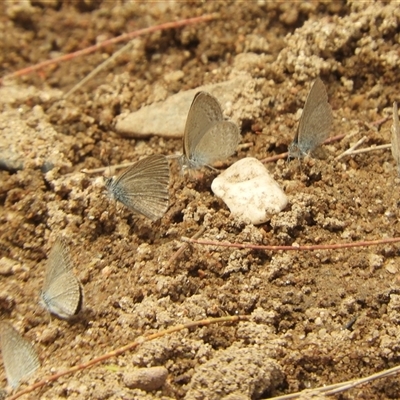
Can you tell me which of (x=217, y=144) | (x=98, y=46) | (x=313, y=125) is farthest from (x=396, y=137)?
(x=98, y=46)

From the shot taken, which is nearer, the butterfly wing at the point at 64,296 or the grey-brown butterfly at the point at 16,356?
the grey-brown butterfly at the point at 16,356

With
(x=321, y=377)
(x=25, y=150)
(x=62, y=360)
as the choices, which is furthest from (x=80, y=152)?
(x=321, y=377)

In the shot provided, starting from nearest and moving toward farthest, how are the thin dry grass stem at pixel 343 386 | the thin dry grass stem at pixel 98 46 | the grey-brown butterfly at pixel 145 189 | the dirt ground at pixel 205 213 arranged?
→ the thin dry grass stem at pixel 343 386
the dirt ground at pixel 205 213
the grey-brown butterfly at pixel 145 189
the thin dry grass stem at pixel 98 46

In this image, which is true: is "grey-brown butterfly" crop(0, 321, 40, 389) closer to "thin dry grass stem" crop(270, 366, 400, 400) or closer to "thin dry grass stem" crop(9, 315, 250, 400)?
"thin dry grass stem" crop(9, 315, 250, 400)

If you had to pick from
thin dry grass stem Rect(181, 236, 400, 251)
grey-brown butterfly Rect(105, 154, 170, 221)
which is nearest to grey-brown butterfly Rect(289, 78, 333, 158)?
thin dry grass stem Rect(181, 236, 400, 251)

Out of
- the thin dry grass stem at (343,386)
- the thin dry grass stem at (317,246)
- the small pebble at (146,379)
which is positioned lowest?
the thin dry grass stem at (343,386)

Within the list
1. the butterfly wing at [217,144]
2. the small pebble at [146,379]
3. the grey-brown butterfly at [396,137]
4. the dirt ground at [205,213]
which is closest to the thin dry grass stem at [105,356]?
the dirt ground at [205,213]

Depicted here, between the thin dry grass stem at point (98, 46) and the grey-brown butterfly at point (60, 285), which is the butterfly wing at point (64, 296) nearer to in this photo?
the grey-brown butterfly at point (60, 285)
